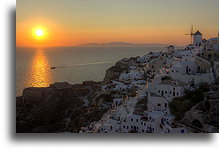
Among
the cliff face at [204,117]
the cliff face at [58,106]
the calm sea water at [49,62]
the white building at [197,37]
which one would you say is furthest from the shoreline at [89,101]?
the white building at [197,37]

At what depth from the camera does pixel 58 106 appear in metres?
14.5

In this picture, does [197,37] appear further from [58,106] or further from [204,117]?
[58,106]

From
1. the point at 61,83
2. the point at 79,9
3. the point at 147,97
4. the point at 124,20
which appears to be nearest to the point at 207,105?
the point at 147,97

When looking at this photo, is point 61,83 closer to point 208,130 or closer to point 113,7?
point 113,7

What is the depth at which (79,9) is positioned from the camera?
6.40m

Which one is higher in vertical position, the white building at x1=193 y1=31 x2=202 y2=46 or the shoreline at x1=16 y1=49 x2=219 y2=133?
the white building at x1=193 y1=31 x2=202 y2=46

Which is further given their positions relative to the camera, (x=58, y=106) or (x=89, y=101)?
(x=89, y=101)

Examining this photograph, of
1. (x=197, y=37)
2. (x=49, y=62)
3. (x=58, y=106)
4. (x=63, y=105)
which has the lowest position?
(x=63, y=105)

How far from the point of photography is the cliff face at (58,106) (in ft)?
37.0

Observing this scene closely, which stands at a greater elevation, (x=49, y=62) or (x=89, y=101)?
(x=49, y=62)

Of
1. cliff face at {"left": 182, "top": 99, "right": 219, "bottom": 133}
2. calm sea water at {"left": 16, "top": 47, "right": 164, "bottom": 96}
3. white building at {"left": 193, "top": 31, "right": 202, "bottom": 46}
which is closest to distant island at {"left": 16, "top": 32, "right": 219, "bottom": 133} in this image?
cliff face at {"left": 182, "top": 99, "right": 219, "bottom": 133}

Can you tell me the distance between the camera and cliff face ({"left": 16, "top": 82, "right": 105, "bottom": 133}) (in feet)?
37.0

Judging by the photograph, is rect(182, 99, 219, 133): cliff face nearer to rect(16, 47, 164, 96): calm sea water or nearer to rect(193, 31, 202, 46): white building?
rect(16, 47, 164, 96): calm sea water

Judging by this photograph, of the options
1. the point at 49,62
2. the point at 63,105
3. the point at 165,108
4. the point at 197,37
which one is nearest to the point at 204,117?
the point at 165,108
